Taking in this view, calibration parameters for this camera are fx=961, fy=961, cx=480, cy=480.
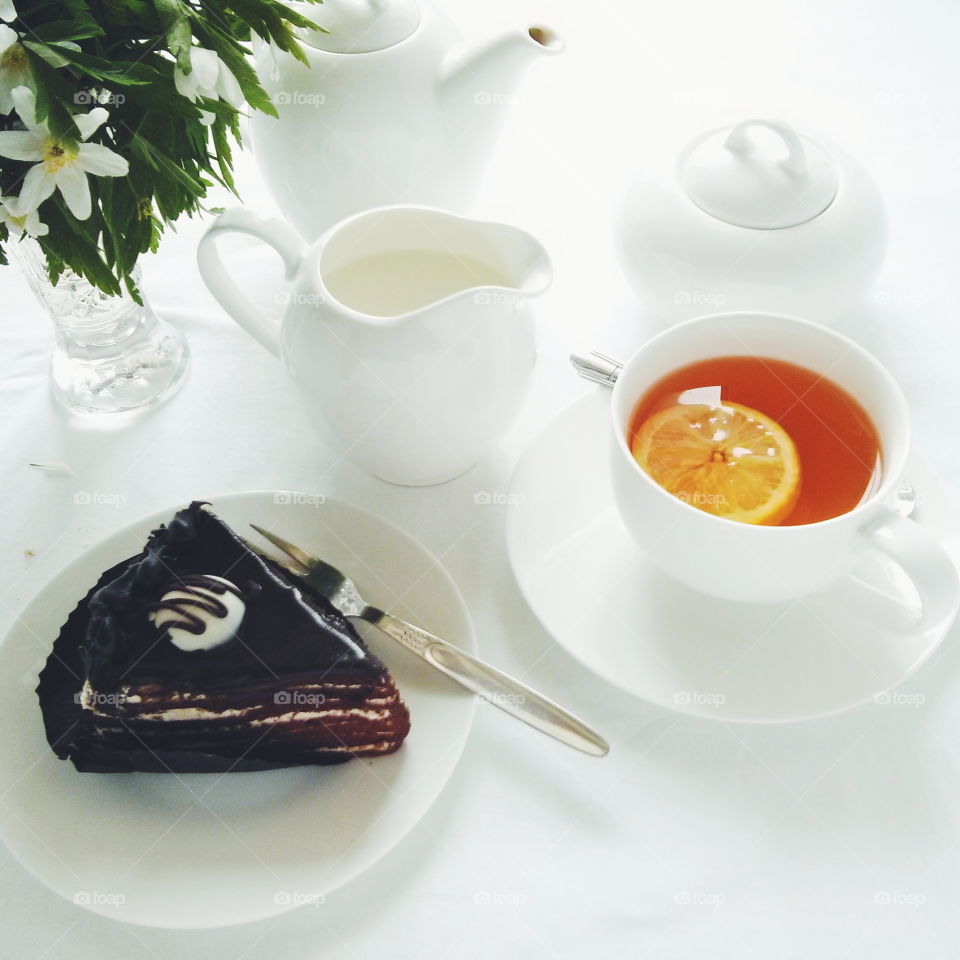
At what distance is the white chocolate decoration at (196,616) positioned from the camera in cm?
67

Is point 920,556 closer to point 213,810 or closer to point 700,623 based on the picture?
point 700,623

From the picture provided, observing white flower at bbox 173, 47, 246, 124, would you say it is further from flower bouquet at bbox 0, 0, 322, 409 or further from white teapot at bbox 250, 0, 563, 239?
white teapot at bbox 250, 0, 563, 239

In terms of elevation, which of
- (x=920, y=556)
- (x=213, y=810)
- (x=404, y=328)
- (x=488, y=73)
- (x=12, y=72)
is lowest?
(x=213, y=810)

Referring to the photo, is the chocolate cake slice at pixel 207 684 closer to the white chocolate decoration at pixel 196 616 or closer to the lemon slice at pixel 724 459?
the white chocolate decoration at pixel 196 616

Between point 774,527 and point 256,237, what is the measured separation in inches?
18.9

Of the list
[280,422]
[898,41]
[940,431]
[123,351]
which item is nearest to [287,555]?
[280,422]

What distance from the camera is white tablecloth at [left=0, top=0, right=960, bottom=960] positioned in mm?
621

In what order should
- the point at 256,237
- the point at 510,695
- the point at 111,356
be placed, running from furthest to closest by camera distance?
1. the point at 111,356
2. the point at 256,237
3. the point at 510,695

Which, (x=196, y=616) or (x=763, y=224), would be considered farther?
(x=763, y=224)

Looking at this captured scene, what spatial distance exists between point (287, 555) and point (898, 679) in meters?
0.46

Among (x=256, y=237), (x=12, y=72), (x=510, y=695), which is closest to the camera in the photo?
(x=12, y=72)

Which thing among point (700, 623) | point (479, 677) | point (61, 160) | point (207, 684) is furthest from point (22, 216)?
point (700, 623)

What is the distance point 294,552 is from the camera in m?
0.75

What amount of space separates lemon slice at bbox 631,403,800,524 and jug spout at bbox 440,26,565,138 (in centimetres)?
34
